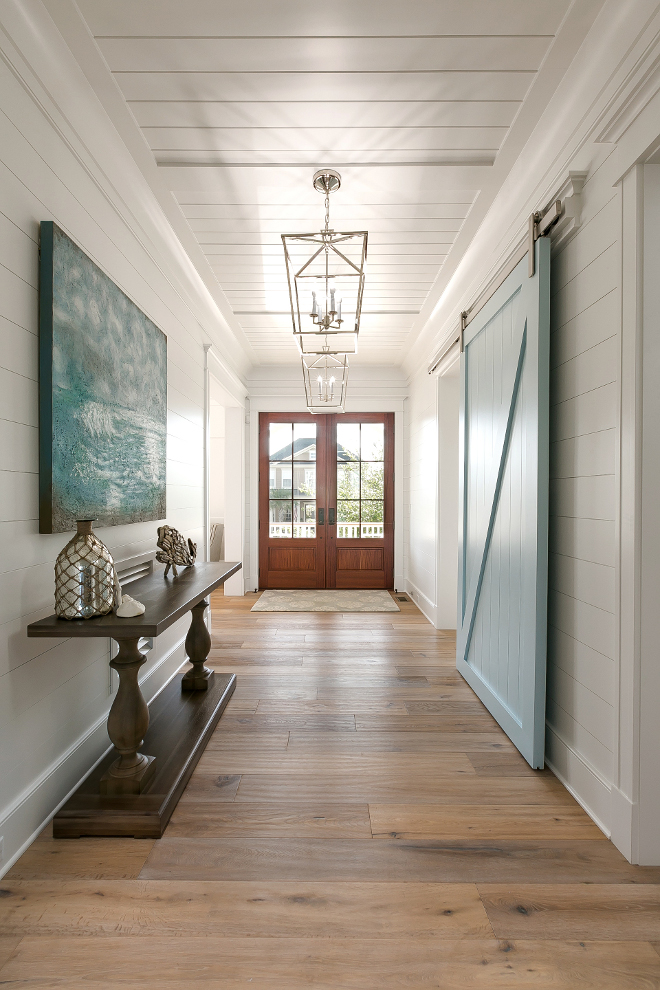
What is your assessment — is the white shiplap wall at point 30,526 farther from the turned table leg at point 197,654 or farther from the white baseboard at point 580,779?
the white baseboard at point 580,779

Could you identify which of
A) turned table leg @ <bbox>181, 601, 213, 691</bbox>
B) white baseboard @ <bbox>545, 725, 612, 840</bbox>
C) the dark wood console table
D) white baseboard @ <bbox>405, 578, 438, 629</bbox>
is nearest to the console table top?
the dark wood console table

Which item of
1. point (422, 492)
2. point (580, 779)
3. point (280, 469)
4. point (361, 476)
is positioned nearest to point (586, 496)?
point (580, 779)

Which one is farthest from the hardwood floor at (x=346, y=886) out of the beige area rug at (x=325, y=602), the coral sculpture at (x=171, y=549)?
the beige area rug at (x=325, y=602)

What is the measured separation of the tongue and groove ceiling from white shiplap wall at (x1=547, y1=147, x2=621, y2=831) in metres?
0.50

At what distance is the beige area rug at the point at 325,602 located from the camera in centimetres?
528

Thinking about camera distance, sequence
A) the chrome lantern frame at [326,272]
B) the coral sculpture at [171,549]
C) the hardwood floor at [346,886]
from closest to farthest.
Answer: the hardwood floor at [346,886] < the chrome lantern frame at [326,272] < the coral sculpture at [171,549]

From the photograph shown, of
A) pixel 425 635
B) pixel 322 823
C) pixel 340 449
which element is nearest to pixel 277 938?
pixel 322 823

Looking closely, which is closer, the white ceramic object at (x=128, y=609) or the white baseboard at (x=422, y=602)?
the white ceramic object at (x=128, y=609)

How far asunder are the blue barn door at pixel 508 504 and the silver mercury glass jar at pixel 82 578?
5.41ft

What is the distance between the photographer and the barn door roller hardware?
205 cm

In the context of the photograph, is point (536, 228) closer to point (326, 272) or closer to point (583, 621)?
point (326, 272)

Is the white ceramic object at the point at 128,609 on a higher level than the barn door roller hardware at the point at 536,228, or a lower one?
lower

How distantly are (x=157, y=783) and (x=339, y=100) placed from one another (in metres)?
2.59

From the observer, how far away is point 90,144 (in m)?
2.04
